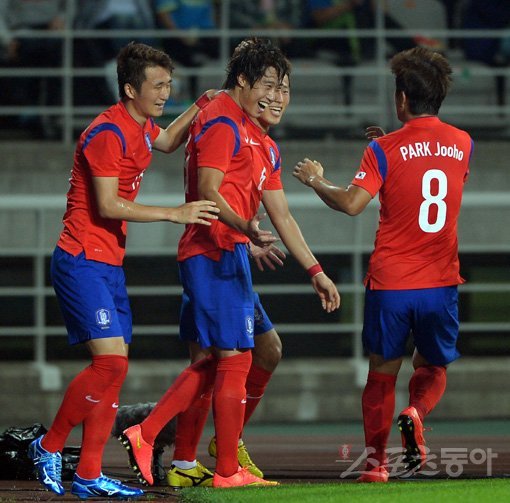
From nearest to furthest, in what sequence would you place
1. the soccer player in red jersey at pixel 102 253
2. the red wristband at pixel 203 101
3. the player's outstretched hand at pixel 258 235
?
the player's outstretched hand at pixel 258 235 → the soccer player in red jersey at pixel 102 253 → the red wristband at pixel 203 101

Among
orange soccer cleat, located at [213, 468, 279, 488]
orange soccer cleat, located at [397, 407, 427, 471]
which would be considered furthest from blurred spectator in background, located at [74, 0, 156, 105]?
orange soccer cleat, located at [397, 407, 427, 471]

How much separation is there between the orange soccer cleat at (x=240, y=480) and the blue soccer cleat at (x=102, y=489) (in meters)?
0.32

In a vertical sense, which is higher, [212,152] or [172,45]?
[172,45]

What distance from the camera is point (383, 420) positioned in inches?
245

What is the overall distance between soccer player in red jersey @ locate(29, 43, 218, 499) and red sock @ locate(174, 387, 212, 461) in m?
0.36

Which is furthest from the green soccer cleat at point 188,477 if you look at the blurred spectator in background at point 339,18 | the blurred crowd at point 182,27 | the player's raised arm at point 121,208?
the blurred spectator in background at point 339,18

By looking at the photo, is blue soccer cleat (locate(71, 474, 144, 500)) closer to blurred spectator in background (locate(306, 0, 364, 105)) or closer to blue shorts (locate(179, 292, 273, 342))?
blue shorts (locate(179, 292, 273, 342))

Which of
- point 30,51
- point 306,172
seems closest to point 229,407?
point 306,172

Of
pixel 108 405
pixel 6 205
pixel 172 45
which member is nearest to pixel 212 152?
pixel 108 405

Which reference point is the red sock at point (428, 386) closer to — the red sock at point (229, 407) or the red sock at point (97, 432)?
the red sock at point (229, 407)

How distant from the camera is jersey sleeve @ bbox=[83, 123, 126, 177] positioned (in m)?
5.93

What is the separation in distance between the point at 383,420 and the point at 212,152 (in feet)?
4.54

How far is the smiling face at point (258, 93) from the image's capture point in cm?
614

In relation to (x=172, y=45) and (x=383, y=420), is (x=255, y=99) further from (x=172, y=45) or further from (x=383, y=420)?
(x=172, y=45)
